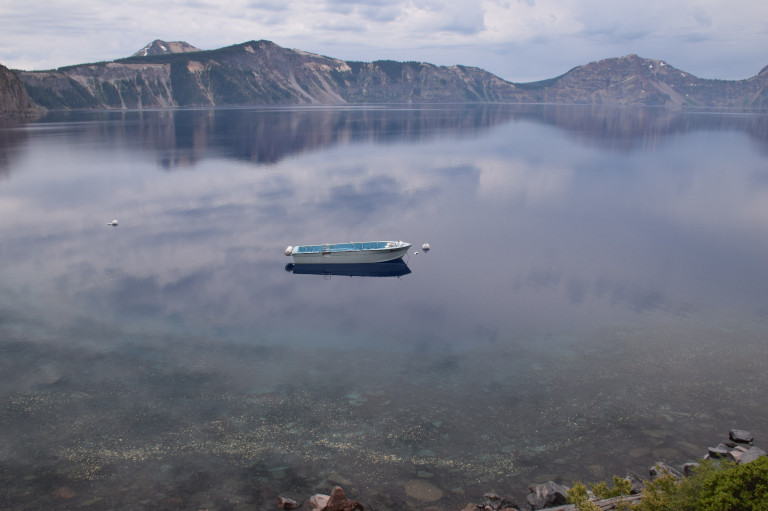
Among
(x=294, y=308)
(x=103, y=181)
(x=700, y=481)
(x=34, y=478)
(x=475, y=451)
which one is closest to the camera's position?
(x=700, y=481)

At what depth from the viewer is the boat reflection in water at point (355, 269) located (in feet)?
153

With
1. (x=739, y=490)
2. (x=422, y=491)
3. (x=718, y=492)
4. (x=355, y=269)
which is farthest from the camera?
(x=355, y=269)

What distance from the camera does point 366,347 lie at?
32469 millimetres

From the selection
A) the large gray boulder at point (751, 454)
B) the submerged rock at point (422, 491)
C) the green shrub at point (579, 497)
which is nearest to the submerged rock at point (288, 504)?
the submerged rock at point (422, 491)

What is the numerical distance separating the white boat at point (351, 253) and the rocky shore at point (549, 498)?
28.7 meters

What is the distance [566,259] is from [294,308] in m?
26.0

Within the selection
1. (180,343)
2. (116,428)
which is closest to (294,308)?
(180,343)

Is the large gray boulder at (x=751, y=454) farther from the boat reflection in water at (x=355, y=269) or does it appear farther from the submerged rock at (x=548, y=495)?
the boat reflection in water at (x=355, y=269)

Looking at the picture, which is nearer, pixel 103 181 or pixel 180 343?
pixel 180 343

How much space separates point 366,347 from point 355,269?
15940mm

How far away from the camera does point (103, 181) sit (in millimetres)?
86812

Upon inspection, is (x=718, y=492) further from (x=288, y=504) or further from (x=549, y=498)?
(x=288, y=504)

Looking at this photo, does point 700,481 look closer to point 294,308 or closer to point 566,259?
point 294,308

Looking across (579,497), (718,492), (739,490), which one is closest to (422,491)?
(579,497)
